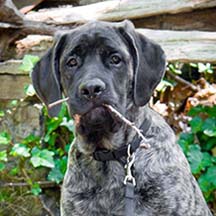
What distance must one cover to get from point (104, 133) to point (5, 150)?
2.32m

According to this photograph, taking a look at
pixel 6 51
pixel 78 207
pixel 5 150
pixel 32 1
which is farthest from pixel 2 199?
pixel 78 207

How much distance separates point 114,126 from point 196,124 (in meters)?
2.05

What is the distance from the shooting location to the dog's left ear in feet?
12.4

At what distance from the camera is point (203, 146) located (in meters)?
5.86

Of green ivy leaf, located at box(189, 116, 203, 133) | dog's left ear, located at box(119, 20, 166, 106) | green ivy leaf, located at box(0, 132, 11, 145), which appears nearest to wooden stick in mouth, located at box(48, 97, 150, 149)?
dog's left ear, located at box(119, 20, 166, 106)

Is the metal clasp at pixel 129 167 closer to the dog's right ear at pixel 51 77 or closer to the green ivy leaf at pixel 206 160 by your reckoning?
the dog's right ear at pixel 51 77

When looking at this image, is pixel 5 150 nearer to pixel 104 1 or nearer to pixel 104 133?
pixel 104 1

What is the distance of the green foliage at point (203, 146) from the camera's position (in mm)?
5572

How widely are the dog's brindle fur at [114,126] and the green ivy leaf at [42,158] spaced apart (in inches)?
57.7

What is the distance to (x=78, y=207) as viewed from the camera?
386cm

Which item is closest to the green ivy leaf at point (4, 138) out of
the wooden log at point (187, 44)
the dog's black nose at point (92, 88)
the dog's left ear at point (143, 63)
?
→ the wooden log at point (187, 44)

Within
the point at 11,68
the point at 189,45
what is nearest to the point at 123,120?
the point at 189,45

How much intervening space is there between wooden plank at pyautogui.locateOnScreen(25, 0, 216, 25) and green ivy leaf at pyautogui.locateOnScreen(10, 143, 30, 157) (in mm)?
952

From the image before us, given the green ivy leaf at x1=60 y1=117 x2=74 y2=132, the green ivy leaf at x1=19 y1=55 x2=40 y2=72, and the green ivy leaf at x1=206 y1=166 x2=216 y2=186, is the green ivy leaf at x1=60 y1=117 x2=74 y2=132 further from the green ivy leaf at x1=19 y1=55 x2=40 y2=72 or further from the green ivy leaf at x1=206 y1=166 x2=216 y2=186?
the green ivy leaf at x1=206 y1=166 x2=216 y2=186
